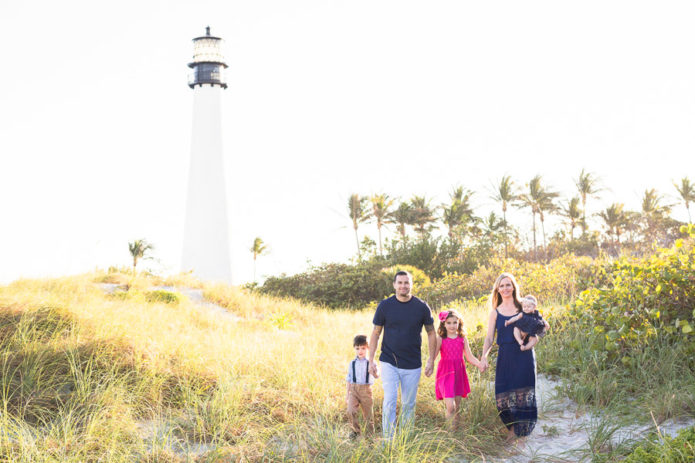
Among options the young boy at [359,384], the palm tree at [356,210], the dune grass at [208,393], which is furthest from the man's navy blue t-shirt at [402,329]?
the palm tree at [356,210]

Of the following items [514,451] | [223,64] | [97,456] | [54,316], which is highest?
[223,64]

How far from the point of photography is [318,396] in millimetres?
7285

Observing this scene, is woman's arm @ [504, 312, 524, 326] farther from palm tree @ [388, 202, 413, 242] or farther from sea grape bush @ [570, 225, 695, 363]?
palm tree @ [388, 202, 413, 242]

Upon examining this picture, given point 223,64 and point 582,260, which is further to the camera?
point 223,64

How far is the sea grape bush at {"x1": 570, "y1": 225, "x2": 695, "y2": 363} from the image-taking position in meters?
8.08

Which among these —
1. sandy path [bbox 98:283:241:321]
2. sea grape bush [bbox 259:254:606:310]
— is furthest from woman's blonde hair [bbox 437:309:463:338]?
sandy path [bbox 98:283:241:321]

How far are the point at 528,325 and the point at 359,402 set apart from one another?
208cm

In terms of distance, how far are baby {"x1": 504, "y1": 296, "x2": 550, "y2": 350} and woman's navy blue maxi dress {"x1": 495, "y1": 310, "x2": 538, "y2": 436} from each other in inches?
3.1

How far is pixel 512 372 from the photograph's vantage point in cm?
648

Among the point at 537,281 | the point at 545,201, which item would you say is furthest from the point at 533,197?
the point at 537,281

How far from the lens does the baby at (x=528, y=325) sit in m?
6.26

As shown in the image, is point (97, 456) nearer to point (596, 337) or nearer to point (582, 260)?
point (596, 337)

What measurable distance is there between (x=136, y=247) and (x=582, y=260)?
91.9ft

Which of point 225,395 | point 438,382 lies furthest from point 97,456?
point 438,382
